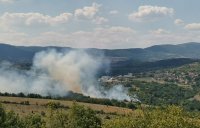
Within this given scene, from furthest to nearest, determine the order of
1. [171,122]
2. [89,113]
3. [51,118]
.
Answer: [89,113] → [51,118] → [171,122]

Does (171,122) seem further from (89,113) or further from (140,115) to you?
(89,113)

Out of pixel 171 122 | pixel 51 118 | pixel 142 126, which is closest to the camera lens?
pixel 171 122

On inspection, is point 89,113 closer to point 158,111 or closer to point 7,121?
point 7,121

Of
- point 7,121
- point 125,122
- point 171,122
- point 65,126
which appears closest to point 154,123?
point 171,122

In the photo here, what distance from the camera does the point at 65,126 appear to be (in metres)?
138

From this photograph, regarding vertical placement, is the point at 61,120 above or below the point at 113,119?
below

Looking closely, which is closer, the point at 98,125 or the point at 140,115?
the point at 140,115

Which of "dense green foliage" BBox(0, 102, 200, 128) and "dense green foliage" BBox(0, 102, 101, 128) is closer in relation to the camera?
"dense green foliage" BBox(0, 102, 200, 128)

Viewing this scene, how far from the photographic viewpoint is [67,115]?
145 metres

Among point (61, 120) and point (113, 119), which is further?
point (61, 120)

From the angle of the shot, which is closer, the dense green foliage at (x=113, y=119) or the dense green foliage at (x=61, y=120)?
the dense green foliage at (x=113, y=119)

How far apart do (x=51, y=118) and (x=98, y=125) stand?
16785mm

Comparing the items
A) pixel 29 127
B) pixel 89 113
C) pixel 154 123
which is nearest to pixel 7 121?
pixel 29 127

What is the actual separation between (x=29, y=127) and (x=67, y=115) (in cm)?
1310
